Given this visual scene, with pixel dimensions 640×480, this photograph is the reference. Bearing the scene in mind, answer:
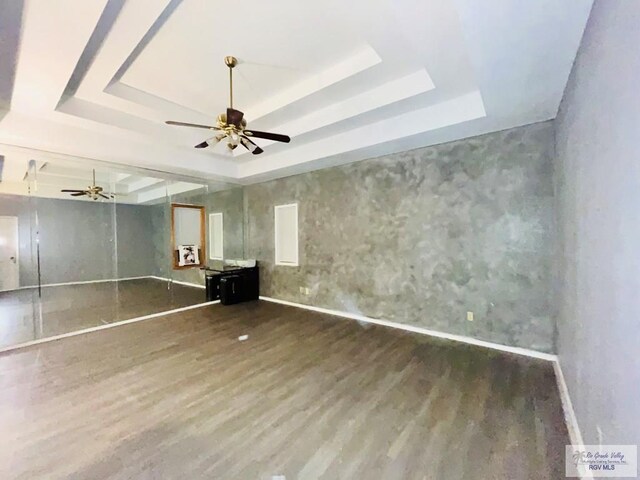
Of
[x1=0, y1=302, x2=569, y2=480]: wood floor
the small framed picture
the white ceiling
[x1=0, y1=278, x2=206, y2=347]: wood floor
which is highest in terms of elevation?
the white ceiling

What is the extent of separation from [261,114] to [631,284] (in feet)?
13.5

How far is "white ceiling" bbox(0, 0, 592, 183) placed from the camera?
2041 mm

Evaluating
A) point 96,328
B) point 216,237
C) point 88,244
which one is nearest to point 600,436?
point 96,328

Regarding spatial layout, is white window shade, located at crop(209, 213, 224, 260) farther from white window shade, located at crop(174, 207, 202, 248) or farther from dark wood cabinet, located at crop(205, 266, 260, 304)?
dark wood cabinet, located at crop(205, 266, 260, 304)

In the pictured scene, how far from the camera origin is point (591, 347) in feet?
5.64

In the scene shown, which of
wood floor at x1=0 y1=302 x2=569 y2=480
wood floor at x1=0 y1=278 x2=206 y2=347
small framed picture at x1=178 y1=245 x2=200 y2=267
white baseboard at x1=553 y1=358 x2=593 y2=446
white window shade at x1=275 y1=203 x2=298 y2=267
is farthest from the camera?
small framed picture at x1=178 y1=245 x2=200 y2=267

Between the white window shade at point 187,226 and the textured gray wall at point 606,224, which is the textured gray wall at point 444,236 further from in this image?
the white window shade at point 187,226

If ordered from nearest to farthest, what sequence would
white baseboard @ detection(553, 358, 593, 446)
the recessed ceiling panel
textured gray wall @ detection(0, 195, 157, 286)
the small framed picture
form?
white baseboard @ detection(553, 358, 593, 446)
the recessed ceiling panel
textured gray wall @ detection(0, 195, 157, 286)
the small framed picture

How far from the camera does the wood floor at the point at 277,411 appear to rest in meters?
1.80

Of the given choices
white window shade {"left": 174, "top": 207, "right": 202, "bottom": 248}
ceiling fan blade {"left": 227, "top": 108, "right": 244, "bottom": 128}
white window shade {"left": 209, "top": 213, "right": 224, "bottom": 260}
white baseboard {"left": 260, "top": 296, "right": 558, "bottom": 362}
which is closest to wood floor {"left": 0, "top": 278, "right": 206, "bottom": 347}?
white window shade {"left": 209, "top": 213, "right": 224, "bottom": 260}

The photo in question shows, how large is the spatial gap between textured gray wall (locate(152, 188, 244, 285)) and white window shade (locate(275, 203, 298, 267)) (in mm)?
1275

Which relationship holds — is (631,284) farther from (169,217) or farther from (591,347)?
(169,217)

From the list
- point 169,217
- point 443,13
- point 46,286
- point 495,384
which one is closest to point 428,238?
point 495,384

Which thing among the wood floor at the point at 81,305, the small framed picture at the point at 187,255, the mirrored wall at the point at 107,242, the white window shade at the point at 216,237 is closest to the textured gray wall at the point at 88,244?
the mirrored wall at the point at 107,242
